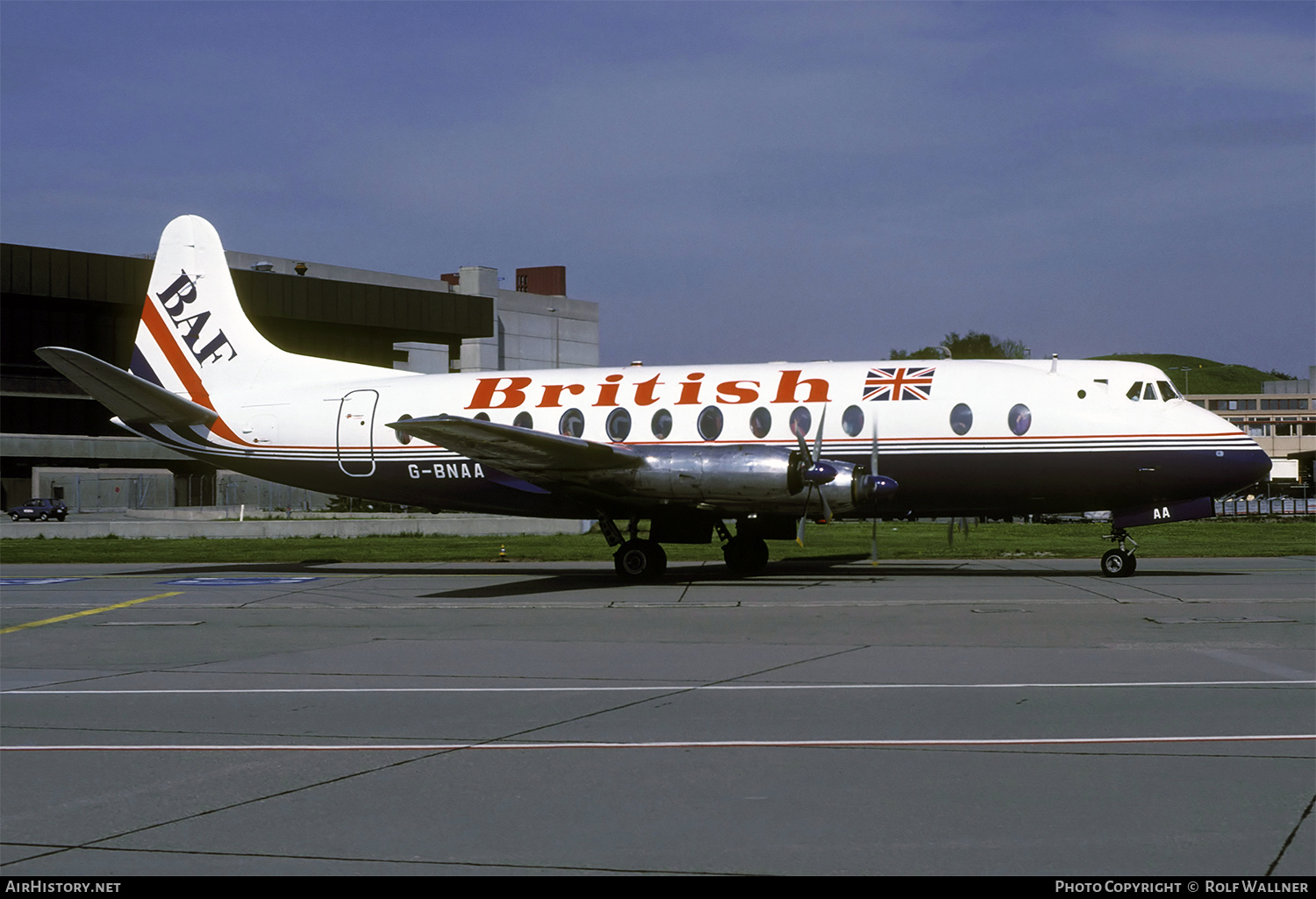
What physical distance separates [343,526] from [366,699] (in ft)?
116

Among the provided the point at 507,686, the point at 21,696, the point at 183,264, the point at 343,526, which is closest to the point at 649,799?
the point at 507,686

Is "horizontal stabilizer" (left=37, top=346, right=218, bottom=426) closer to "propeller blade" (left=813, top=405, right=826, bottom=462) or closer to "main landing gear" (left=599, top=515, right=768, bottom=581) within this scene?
"main landing gear" (left=599, top=515, right=768, bottom=581)

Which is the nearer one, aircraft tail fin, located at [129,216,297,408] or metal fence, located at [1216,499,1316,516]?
aircraft tail fin, located at [129,216,297,408]

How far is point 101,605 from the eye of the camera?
65.5 ft

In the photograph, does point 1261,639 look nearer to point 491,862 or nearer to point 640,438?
point 491,862

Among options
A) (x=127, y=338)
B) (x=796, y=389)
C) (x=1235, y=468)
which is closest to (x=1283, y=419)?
(x=127, y=338)

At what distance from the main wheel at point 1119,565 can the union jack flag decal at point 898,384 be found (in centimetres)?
451

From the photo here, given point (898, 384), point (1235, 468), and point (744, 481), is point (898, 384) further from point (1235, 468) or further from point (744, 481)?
point (1235, 468)

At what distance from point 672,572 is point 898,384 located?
6.54m

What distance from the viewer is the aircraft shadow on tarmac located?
883 inches

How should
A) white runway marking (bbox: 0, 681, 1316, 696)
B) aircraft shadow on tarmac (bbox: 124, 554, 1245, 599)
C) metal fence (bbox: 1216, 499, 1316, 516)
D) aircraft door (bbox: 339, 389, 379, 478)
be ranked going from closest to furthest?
white runway marking (bbox: 0, 681, 1316, 696)
aircraft shadow on tarmac (bbox: 124, 554, 1245, 599)
aircraft door (bbox: 339, 389, 379, 478)
metal fence (bbox: 1216, 499, 1316, 516)

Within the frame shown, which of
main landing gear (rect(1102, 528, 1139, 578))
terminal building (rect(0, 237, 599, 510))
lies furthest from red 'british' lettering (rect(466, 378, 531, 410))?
terminal building (rect(0, 237, 599, 510))

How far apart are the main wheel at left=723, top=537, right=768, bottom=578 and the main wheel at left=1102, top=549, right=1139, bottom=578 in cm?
667

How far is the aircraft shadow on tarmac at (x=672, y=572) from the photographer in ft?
73.6
